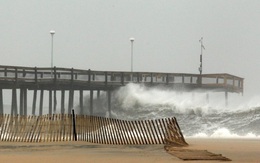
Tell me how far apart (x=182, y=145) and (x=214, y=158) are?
6.32 meters

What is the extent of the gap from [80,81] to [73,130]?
32955 millimetres

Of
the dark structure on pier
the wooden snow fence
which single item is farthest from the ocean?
the wooden snow fence

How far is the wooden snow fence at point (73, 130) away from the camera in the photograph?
69.6 feet

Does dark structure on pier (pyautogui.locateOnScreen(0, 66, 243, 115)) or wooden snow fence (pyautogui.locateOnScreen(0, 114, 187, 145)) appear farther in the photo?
dark structure on pier (pyautogui.locateOnScreen(0, 66, 243, 115))

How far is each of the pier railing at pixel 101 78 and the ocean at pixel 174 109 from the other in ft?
4.78

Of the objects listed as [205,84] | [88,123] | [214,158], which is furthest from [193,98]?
[214,158]

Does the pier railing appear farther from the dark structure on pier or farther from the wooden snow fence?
the wooden snow fence

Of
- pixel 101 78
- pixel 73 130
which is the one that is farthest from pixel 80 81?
pixel 73 130

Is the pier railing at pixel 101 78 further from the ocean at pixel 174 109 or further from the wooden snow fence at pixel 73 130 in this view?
the wooden snow fence at pixel 73 130

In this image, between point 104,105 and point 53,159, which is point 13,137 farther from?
point 104,105

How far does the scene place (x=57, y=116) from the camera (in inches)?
912

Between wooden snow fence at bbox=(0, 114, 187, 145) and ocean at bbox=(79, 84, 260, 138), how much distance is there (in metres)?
24.6

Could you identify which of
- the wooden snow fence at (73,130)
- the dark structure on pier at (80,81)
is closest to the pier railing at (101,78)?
the dark structure on pier at (80,81)

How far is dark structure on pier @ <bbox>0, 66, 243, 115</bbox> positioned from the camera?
51844 millimetres
